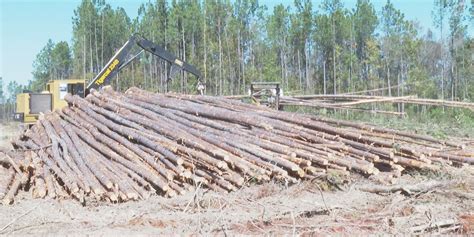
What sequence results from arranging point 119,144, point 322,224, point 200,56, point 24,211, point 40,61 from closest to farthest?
point 322,224 < point 24,211 < point 119,144 < point 200,56 < point 40,61

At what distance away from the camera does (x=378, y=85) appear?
40656mm

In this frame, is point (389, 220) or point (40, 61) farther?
point (40, 61)

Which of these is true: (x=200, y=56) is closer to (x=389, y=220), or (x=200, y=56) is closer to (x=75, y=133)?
(x=75, y=133)

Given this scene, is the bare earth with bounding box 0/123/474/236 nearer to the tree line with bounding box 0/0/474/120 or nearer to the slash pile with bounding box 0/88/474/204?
the slash pile with bounding box 0/88/474/204

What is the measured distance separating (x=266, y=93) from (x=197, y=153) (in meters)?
7.01

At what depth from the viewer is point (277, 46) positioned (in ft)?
137

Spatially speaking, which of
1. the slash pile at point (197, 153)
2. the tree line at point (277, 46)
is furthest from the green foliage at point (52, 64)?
the slash pile at point (197, 153)

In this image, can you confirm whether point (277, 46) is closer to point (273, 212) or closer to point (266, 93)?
point (266, 93)

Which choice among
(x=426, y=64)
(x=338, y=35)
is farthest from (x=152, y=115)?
(x=426, y=64)

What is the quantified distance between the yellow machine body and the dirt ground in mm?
10420

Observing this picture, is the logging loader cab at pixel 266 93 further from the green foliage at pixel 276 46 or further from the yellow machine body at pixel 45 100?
the green foliage at pixel 276 46

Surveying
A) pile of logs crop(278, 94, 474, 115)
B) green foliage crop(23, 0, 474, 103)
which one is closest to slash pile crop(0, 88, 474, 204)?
pile of logs crop(278, 94, 474, 115)

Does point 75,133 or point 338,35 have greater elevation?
point 338,35

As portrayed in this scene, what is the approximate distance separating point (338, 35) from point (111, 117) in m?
34.8
